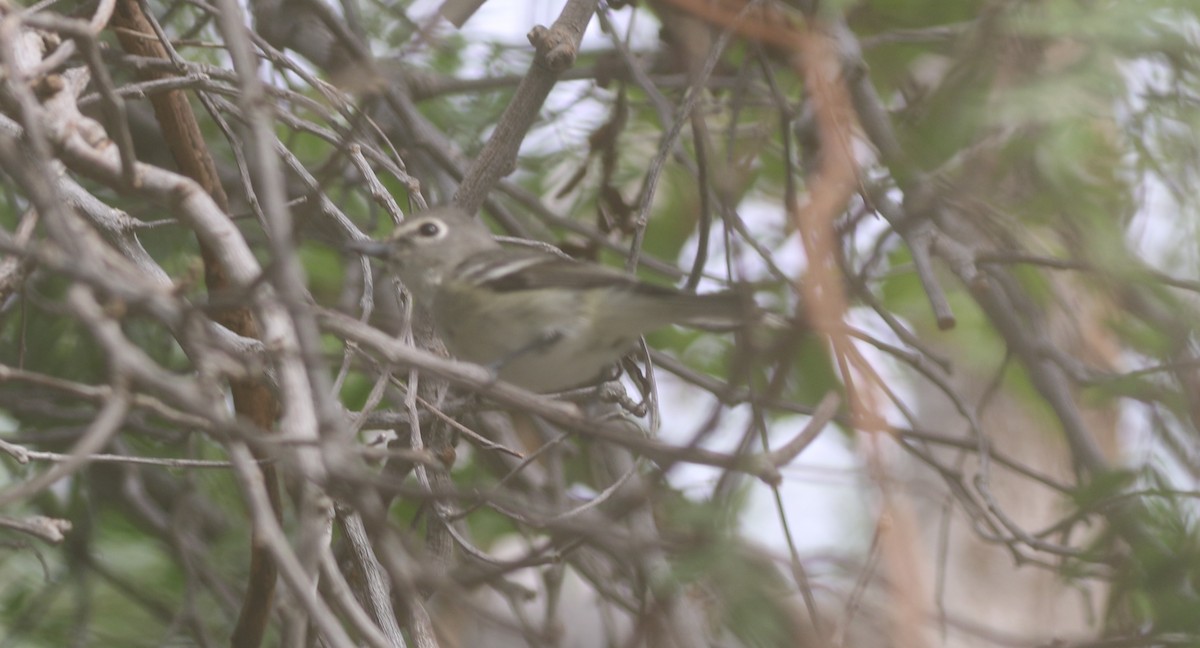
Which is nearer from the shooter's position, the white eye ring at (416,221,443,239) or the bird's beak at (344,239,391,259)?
the bird's beak at (344,239,391,259)

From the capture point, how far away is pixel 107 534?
4.68m

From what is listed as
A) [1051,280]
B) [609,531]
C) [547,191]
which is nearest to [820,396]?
[1051,280]

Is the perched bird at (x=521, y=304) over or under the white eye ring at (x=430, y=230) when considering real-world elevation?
under

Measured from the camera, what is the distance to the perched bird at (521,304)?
120 inches

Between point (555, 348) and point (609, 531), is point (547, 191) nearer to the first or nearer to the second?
point (555, 348)

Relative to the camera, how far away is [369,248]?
313 cm

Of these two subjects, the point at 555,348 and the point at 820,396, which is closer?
the point at 555,348

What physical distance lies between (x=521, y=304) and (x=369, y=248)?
1.35 ft

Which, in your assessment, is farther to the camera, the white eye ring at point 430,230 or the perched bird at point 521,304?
the white eye ring at point 430,230

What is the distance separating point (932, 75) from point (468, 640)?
4.15 metres

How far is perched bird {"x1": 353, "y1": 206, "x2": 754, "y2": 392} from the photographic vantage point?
3047 mm

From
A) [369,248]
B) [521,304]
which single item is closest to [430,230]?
[369,248]

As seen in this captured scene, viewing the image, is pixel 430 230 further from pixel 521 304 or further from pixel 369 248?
pixel 521 304

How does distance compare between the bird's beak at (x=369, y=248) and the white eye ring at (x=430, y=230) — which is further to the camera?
the white eye ring at (x=430, y=230)
